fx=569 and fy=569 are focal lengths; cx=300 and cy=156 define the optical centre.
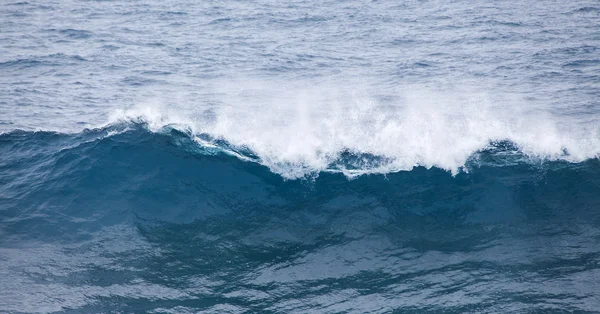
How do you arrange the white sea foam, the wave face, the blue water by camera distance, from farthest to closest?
the white sea foam, the blue water, the wave face

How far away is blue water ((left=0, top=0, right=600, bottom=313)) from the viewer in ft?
63.8

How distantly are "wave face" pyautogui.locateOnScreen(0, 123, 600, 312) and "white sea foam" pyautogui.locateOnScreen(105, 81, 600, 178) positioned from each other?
2.12ft

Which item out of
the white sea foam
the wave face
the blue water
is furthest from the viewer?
the white sea foam

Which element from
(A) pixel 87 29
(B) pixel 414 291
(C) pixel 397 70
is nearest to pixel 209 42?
(A) pixel 87 29

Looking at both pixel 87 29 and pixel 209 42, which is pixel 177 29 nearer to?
pixel 209 42

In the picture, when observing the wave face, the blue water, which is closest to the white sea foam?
the blue water

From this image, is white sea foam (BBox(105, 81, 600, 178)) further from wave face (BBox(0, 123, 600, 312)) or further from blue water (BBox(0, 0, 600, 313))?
wave face (BBox(0, 123, 600, 312))

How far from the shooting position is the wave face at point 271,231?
19047 millimetres

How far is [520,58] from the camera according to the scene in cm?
3712

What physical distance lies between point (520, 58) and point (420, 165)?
1691cm

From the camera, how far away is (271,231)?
72.1ft

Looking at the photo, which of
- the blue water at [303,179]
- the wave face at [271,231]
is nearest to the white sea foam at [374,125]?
the blue water at [303,179]

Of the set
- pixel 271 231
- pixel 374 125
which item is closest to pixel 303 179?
pixel 271 231

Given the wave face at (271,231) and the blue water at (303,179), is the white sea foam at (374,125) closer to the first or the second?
the blue water at (303,179)
